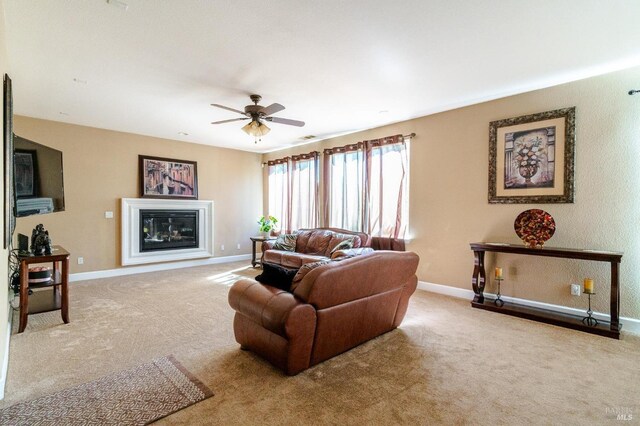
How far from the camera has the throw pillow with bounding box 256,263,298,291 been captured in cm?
255

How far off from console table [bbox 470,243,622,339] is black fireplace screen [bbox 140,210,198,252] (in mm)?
5797

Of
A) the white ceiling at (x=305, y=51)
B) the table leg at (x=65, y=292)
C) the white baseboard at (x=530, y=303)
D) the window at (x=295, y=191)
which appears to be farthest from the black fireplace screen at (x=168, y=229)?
the white baseboard at (x=530, y=303)

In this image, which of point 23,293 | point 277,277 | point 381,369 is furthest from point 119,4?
point 381,369

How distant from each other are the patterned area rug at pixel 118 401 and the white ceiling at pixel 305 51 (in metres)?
2.84

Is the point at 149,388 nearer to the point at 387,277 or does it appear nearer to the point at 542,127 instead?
the point at 387,277

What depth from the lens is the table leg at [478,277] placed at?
4.14 meters

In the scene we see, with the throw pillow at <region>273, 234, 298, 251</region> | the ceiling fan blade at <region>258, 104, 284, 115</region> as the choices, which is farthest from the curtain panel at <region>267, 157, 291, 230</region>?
the ceiling fan blade at <region>258, 104, 284, 115</region>

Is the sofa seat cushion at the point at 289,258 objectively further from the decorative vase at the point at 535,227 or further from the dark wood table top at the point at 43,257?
the dark wood table top at the point at 43,257

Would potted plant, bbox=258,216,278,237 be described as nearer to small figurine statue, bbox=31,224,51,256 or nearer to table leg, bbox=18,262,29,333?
small figurine statue, bbox=31,224,51,256

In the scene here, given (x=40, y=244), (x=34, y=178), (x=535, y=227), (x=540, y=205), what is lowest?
(x=40, y=244)

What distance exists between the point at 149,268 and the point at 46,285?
309 cm

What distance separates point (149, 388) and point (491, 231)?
4.32m

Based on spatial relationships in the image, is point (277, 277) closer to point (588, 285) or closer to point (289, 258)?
point (289, 258)

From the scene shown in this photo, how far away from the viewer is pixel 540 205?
390 centimetres
